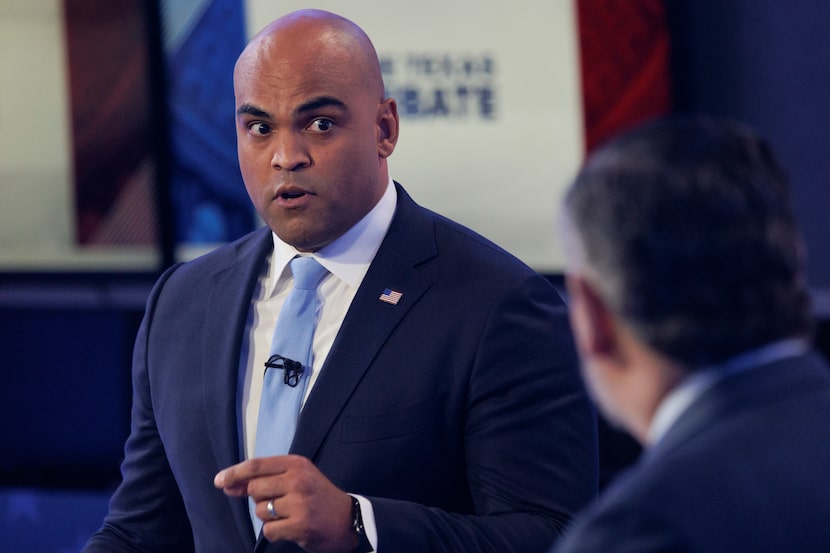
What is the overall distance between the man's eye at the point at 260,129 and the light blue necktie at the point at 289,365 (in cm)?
22

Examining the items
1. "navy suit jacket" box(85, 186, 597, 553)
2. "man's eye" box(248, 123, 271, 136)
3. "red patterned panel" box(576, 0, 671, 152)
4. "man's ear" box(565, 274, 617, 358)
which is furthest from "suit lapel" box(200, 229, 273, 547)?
"red patterned panel" box(576, 0, 671, 152)

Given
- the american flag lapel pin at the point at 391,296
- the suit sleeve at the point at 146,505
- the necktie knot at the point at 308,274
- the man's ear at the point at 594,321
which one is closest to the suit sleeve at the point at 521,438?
the american flag lapel pin at the point at 391,296

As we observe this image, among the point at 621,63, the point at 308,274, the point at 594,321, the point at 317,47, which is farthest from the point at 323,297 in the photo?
the point at 621,63

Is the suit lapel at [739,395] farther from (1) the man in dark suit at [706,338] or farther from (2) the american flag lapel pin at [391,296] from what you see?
(2) the american flag lapel pin at [391,296]

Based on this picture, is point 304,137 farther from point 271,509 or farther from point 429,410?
point 271,509

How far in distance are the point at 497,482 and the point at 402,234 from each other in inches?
17.4

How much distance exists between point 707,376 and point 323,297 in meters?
1.02

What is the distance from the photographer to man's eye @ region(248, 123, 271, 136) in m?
1.98

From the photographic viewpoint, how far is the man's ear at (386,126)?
2041 millimetres

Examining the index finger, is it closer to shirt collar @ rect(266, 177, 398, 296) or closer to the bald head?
shirt collar @ rect(266, 177, 398, 296)

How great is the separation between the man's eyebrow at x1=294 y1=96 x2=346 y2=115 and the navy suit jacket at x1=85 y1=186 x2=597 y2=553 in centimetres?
22

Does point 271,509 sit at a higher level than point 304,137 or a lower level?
lower

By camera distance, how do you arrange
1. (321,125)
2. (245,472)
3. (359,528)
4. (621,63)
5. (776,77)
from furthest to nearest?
(621,63) < (776,77) < (321,125) < (359,528) < (245,472)

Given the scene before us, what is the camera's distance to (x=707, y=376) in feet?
3.55
